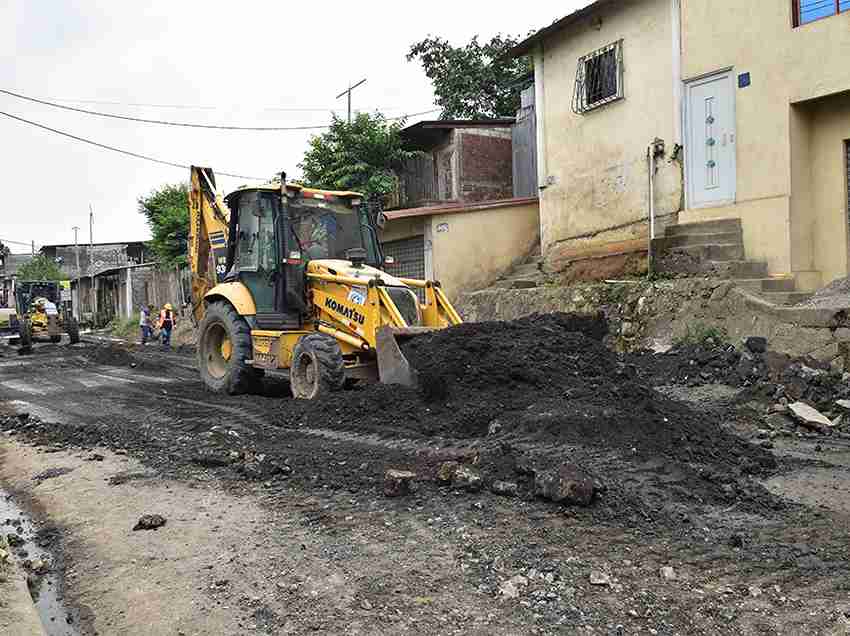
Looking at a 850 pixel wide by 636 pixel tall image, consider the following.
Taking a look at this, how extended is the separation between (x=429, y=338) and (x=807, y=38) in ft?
24.3

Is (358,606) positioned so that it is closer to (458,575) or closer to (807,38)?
(458,575)

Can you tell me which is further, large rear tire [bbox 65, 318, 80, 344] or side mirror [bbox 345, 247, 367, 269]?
large rear tire [bbox 65, 318, 80, 344]

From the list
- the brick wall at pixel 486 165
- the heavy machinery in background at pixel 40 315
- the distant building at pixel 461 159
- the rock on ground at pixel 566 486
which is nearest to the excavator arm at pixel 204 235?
the rock on ground at pixel 566 486

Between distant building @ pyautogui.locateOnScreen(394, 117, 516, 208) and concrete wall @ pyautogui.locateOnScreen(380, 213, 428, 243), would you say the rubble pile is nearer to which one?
concrete wall @ pyautogui.locateOnScreen(380, 213, 428, 243)

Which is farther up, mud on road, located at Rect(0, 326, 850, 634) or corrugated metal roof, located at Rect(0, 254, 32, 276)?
corrugated metal roof, located at Rect(0, 254, 32, 276)

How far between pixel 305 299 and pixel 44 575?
18.4 feet

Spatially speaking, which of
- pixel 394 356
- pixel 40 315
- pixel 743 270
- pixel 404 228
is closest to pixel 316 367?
pixel 394 356

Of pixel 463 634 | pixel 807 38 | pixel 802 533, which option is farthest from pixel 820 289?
pixel 463 634

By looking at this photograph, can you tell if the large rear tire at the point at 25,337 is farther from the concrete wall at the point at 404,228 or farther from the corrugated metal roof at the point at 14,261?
the corrugated metal roof at the point at 14,261

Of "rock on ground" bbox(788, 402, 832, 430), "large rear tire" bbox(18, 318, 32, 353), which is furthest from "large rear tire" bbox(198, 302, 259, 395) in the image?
"large rear tire" bbox(18, 318, 32, 353)

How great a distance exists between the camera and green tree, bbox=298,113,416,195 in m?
22.0

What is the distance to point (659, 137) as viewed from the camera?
44.1 feet

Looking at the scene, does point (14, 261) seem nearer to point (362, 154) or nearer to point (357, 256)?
point (362, 154)

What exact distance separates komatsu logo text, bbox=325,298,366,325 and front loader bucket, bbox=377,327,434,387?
596mm
